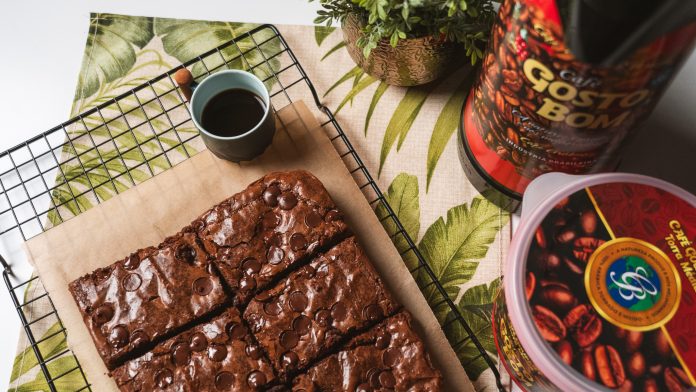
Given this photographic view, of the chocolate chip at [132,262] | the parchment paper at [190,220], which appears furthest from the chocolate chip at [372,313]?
the chocolate chip at [132,262]

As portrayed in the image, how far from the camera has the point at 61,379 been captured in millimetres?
1683

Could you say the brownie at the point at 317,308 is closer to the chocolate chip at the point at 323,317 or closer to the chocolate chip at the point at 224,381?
the chocolate chip at the point at 323,317

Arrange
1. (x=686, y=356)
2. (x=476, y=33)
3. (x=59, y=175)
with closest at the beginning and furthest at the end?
(x=686, y=356) < (x=476, y=33) < (x=59, y=175)

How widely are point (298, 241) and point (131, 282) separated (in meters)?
0.48

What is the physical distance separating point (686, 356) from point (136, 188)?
4.93 ft

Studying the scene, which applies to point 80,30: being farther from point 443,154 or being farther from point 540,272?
point 540,272

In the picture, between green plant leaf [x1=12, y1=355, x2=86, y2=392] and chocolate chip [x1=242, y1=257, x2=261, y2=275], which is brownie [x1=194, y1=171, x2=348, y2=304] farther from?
green plant leaf [x1=12, y1=355, x2=86, y2=392]

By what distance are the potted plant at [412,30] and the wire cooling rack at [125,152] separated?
28 cm

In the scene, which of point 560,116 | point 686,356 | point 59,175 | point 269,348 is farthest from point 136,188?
point 686,356

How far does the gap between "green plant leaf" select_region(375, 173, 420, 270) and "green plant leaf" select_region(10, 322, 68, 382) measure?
103 centimetres

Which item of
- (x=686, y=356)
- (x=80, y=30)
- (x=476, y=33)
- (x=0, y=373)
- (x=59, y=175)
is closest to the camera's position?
(x=686, y=356)

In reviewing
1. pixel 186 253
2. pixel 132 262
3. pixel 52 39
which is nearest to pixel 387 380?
pixel 186 253

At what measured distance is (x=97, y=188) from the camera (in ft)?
6.07

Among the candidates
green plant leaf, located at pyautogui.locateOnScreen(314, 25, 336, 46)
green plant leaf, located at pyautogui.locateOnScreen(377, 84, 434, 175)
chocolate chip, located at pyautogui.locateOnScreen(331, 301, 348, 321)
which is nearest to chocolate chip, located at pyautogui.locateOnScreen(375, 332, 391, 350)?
chocolate chip, located at pyautogui.locateOnScreen(331, 301, 348, 321)
